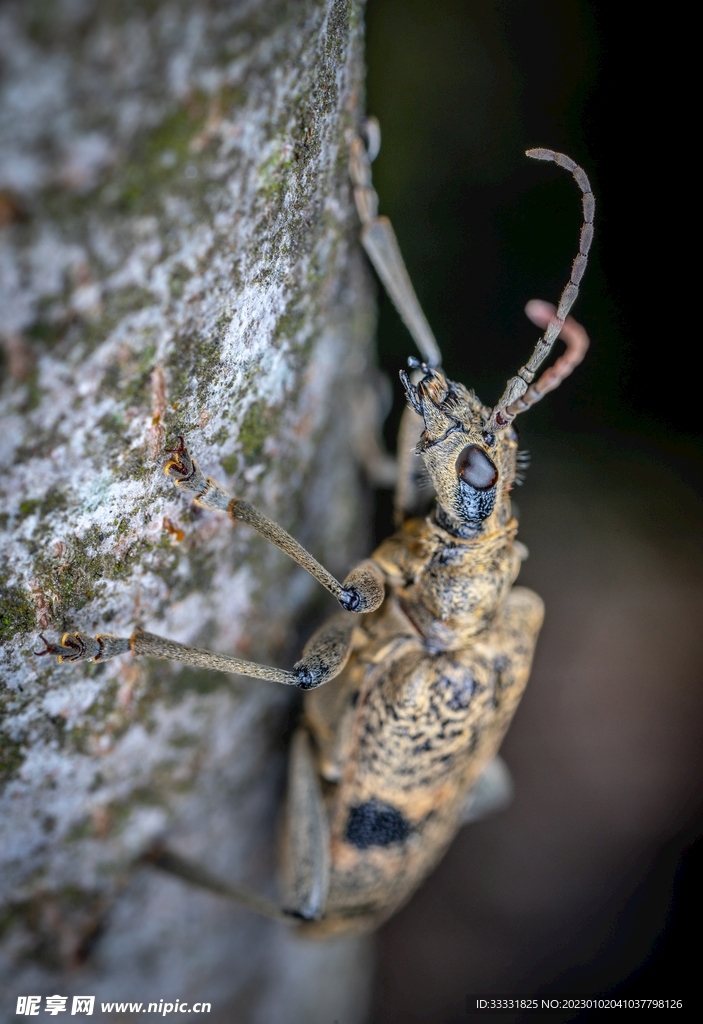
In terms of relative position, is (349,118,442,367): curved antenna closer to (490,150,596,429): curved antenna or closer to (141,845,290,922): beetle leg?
(490,150,596,429): curved antenna

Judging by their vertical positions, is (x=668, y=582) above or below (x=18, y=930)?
above

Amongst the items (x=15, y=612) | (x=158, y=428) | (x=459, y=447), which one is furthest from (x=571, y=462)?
(x=15, y=612)

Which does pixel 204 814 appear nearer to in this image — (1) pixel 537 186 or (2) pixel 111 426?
(2) pixel 111 426

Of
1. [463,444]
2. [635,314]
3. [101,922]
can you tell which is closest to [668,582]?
[635,314]

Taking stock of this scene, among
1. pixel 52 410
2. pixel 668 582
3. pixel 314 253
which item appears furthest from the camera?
pixel 668 582

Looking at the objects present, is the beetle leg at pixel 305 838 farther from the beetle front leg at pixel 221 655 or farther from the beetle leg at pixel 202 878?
the beetle front leg at pixel 221 655

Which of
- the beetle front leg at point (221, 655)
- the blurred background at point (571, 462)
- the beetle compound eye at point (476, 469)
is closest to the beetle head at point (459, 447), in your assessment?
the beetle compound eye at point (476, 469)

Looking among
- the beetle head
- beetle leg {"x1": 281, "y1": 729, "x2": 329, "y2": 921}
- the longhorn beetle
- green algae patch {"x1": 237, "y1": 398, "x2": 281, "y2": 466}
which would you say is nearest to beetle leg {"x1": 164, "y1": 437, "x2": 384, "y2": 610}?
the longhorn beetle
